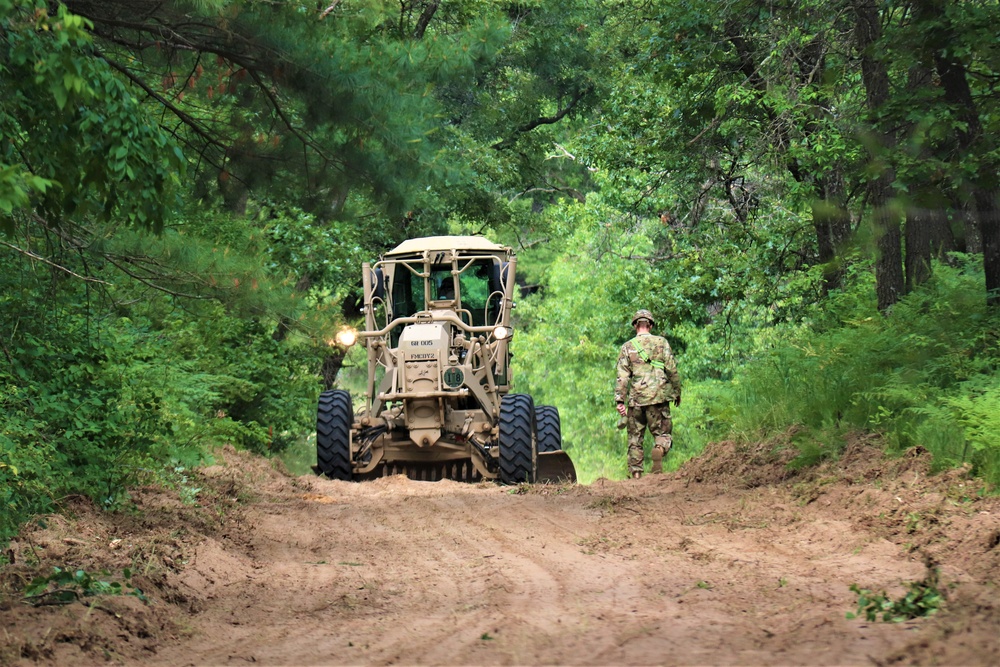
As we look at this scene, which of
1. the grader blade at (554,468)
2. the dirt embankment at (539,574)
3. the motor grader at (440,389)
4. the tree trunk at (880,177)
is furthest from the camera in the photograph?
the motor grader at (440,389)

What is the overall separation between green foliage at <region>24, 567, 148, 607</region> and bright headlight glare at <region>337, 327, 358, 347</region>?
6.09m

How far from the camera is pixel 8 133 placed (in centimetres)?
692

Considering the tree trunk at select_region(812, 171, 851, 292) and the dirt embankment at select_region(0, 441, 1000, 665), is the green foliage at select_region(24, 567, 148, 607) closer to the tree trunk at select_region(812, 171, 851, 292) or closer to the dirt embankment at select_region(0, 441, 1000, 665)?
the dirt embankment at select_region(0, 441, 1000, 665)

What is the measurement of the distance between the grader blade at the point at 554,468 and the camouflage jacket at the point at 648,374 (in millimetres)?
1173

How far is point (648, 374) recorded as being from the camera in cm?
1492

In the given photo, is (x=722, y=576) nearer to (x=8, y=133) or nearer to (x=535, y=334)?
(x=8, y=133)

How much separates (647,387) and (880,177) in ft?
13.5

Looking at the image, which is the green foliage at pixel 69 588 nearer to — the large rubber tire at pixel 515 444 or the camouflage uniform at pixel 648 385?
the large rubber tire at pixel 515 444

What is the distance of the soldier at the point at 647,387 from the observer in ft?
48.7

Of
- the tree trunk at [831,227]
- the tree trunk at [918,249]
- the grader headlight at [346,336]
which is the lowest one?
the grader headlight at [346,336]

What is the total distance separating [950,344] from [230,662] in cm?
765

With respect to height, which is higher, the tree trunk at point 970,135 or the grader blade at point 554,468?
Answer: the tree trunk at point 970,135

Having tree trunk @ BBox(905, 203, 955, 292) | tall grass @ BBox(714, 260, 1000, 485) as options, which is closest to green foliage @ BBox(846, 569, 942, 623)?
tall grass @ BBox(714, 260, 1000, 485)

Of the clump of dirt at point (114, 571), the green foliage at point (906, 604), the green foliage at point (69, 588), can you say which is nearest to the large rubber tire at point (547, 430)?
the clump of dirt at point (114, 571)
